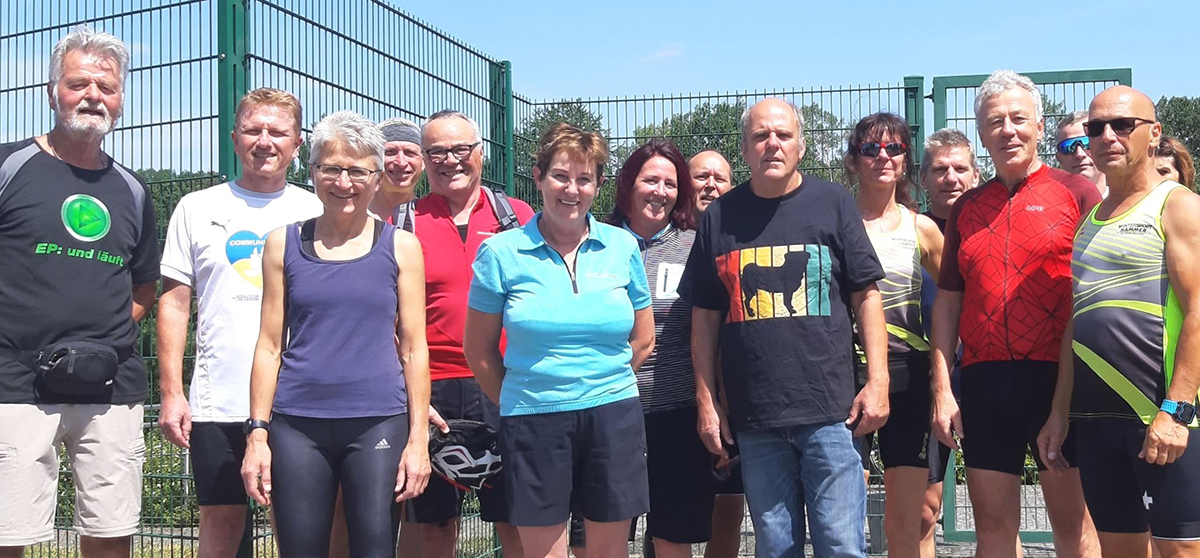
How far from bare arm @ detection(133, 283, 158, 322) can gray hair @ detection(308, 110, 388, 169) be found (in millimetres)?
1260

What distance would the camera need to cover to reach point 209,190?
417 cm

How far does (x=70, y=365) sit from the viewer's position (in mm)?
3795

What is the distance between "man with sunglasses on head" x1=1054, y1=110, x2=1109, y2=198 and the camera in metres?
4.99

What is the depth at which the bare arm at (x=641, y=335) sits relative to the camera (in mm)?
3926

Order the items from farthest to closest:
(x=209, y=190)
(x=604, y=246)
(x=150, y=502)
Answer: (x=150, y=502)
(x=209, y=190)
(x=604, y=246)

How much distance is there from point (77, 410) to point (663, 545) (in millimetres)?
2287

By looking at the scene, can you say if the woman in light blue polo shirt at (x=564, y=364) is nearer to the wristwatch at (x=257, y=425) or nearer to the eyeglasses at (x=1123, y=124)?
the wristwatch at (x=257, y=425)

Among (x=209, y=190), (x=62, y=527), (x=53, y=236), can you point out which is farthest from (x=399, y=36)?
(x=62, y=527)

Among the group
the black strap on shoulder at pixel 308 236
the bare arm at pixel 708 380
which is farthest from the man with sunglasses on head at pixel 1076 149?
the black strap on shoulder at pixel 308 236

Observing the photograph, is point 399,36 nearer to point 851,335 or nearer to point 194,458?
point 194,458

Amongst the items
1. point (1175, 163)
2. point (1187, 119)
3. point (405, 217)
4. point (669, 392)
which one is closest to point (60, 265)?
point (405, 217)

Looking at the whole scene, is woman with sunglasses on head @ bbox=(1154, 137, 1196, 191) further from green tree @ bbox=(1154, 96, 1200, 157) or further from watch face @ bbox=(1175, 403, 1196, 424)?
green tree @ bbox=(1154, 96, 1200, 157)

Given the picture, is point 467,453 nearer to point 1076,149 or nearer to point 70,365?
point 70,365

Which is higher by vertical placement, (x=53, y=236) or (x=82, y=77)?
(x=82, y=77)
